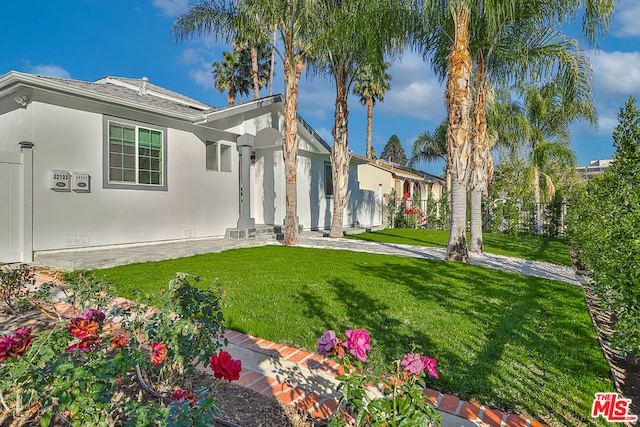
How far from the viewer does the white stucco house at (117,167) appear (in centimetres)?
1027

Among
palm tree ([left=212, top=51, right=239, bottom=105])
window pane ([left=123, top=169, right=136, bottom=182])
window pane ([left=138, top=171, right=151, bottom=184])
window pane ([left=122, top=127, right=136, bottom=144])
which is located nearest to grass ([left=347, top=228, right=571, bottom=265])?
window pane ([left=138, top=171, right=151, bottom=184])

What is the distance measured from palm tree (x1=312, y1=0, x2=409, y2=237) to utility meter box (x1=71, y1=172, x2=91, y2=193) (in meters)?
9.47

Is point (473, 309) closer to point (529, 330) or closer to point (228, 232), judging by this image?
point (529, 330)

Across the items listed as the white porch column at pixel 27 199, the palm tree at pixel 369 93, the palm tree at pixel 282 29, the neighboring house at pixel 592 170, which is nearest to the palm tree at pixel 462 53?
the neighboring house at pixel 592 170

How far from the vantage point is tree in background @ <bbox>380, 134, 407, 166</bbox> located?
88.6 m

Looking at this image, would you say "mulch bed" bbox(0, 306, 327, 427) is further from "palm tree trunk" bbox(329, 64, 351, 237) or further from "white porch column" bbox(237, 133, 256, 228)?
"palm tree trunk" bbox(329, 64, 351, 237)

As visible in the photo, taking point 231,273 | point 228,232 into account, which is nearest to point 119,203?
point 228,232

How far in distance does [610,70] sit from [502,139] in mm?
21392

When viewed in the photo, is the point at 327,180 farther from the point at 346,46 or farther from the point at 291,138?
the point at 346,46

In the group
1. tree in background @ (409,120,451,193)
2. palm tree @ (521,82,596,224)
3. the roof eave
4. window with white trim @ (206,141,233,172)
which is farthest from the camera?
tree in background @ (409,120,451,193)

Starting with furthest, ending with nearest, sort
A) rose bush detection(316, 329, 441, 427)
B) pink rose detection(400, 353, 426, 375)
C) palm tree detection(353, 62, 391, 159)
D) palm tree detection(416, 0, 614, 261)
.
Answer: palm tree detection(353, 62, 391, 159) → palm tree detection(416, 0, 614, 261) → pink rose detection(400, 353, 426, 375) → rose bush detection(316, 329, 441, 427)

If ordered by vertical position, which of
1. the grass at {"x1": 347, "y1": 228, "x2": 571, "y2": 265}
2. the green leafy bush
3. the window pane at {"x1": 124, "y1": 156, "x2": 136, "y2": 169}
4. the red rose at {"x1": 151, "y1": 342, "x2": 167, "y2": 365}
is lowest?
the grass at {"x1": 347, "y1": 228, "x2": 571, "y2": 265}

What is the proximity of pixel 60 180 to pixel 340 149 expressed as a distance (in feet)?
36.9
